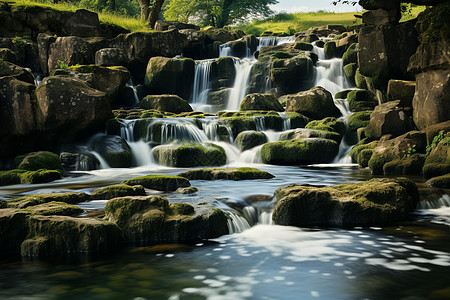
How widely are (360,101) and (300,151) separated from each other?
6.88 meters

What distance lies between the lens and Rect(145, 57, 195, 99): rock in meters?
24.5

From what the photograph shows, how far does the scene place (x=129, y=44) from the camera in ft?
84.9

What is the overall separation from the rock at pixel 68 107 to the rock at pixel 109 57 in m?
8.48

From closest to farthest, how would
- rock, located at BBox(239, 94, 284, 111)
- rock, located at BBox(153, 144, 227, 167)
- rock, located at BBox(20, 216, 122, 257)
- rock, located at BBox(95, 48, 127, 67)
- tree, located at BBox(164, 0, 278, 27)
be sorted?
rock, located at BBox(20, 216, 122, 257)
rock, located at BBox(153, 144, 227, 167)
rock, located at BBox(239, 94, 284, 111)
rock, located at BBox(95, 48, 127, 67)
tree, located at BBox(164, 0, 278, 27)

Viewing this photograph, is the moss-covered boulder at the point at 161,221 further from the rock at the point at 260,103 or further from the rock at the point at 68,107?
the rock at the point at 260,103

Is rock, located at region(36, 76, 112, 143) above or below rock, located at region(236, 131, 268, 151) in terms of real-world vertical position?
above

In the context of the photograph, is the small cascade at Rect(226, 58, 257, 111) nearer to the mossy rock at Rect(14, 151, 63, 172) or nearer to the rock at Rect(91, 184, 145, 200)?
the mossy rock at Rect(14, 151, 63, 172)

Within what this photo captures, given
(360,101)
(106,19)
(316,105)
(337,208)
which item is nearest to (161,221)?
(337,208)

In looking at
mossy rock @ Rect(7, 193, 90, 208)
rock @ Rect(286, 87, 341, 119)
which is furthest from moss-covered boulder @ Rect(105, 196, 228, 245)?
rock @ Rect(286, 87, 341, 119)

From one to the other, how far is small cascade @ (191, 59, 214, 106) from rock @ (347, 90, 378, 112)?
8609 millimetres

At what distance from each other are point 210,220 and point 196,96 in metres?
20.0

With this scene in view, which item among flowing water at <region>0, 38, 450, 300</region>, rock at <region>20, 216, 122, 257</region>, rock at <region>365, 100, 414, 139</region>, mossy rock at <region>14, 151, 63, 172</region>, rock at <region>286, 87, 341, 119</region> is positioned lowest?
flowing water at <region>0, 38, 450, 300</region>

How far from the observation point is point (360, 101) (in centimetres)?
2070

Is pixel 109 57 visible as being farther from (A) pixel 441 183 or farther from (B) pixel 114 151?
(A) pixel 441 183
